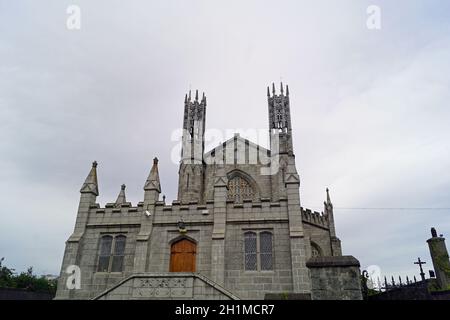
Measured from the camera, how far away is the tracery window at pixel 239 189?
1144 inches

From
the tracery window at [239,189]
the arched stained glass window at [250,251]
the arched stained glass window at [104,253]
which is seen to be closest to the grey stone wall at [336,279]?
the arched stained glass window at [250,251]

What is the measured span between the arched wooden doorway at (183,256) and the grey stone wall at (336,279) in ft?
37.6

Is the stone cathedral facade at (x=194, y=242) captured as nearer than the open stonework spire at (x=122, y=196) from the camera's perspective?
Yes

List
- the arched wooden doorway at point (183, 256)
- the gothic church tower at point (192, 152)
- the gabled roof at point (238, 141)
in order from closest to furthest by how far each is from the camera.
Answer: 1. the arched wooden doorway at point (183, 256)
2. the gothic church tower at point (192, 152)
3. the gabled roof at point (238, 141)

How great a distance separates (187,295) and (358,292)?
7416mm

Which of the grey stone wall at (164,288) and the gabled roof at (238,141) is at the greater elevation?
the gabled roof at (238,141)

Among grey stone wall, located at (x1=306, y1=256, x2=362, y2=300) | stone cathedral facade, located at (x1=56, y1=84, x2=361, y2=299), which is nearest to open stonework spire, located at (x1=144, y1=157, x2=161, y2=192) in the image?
stone cathedral facade, located at (x1=56, y1=84, x2=361, y2=299)

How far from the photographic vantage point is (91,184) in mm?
19656

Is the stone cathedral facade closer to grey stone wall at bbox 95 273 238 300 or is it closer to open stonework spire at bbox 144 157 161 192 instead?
open stonework spire at bbox 144 157 161 192

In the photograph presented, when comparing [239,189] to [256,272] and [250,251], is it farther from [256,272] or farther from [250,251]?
[256,272]

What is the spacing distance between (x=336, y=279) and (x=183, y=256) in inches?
479

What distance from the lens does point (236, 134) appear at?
32344 mm

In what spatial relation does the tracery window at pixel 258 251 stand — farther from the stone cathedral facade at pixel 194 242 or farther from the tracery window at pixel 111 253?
the tracery window at pixel 111 253

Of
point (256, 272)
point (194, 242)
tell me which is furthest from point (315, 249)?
point (194, 242)
